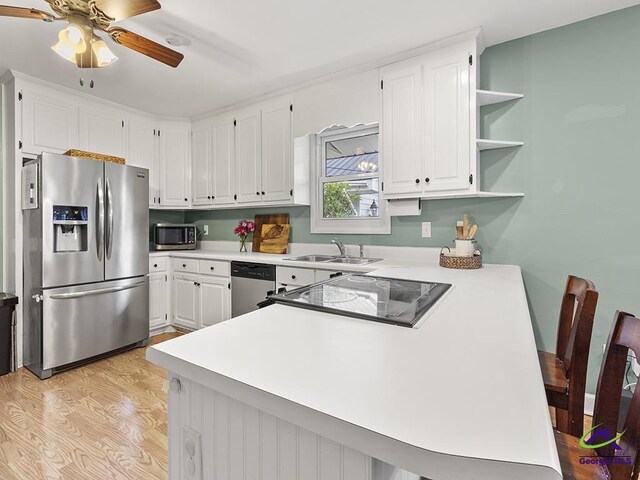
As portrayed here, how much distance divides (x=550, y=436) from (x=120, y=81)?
362cm

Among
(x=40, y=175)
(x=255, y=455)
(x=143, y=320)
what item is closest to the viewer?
(x=255, y=455)

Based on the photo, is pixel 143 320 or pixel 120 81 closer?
pixel 120 81

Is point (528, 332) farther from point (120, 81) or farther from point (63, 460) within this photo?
point (120, 81)

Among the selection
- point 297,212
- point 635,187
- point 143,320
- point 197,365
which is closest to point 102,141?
point 143,320

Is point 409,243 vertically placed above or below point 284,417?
above

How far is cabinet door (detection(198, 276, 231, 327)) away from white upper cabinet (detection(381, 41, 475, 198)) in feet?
5.86

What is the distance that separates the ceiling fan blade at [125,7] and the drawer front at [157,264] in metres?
2.33

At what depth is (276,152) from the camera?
319cm

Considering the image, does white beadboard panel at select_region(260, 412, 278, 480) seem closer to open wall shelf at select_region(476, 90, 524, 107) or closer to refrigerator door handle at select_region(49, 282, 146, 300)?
open wall shelf at select_region(476, 90, 524, 107)

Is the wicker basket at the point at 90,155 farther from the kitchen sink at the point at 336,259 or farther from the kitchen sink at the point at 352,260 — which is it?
the kitchen sink at the point at 352,260

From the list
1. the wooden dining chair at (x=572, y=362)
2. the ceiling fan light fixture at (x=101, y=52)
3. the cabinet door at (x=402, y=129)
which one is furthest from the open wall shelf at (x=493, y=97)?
the ceiling fan light fixture at (x=101, y=52)

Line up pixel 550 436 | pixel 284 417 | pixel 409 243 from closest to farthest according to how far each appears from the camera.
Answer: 1. pixel 550 436
2. pixel 284 417
3. pixel 409 243

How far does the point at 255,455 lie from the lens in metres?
0.68

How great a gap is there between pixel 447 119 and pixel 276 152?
1602 mm
